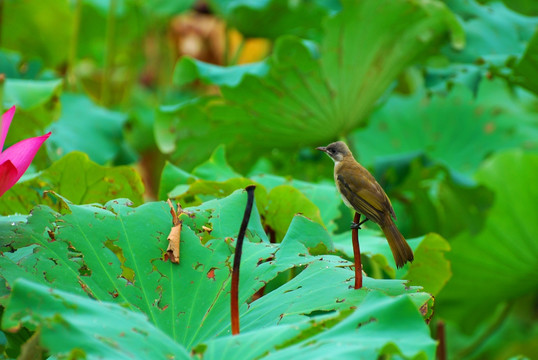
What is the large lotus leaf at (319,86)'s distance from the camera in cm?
204

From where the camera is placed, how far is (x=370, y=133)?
3152 millimetres

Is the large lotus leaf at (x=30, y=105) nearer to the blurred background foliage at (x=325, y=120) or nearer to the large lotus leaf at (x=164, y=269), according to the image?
the blurred background foliage at (x=325, y=120)

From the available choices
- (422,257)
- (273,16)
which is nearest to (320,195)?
(422,257)

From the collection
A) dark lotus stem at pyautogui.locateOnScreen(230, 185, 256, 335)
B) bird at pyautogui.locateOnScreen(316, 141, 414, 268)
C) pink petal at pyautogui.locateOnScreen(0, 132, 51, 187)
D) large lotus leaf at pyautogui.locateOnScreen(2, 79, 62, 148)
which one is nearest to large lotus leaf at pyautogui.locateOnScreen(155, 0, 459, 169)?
large lotus leaf at pyautogui.locateOnScreen(2, 79, 62, 148)

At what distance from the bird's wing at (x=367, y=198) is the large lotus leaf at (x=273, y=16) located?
1507 mm

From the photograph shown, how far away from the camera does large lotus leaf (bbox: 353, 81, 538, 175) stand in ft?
9.89

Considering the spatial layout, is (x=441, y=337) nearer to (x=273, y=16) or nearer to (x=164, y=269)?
(x=164, y=269)

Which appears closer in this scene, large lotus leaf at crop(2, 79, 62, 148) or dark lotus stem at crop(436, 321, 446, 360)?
dark lotus stem at crop(436, 321, 446, 360)

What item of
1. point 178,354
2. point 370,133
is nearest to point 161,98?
point 370,133

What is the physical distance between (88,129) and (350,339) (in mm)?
1613

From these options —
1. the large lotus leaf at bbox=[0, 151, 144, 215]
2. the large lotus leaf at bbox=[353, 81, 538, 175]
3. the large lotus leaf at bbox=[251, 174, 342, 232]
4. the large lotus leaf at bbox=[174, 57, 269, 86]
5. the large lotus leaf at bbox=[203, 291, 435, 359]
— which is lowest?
the large lotus leaf at bbox=[353, 81, 538, 175]

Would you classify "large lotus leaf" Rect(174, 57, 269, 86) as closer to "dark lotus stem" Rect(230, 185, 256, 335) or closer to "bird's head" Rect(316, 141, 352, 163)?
"bird's head" Rect(316, 141, 352, 163)

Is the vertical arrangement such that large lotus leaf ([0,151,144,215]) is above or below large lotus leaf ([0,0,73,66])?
above

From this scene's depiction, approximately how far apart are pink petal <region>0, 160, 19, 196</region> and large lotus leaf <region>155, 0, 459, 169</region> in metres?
1.14
